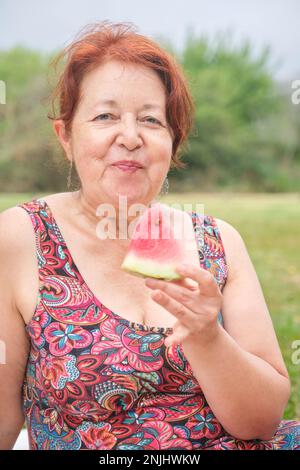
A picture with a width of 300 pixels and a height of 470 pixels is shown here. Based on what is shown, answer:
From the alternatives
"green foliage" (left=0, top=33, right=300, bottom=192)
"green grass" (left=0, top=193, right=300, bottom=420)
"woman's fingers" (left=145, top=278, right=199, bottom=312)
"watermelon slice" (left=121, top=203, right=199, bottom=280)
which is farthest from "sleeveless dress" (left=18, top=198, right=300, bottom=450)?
"green foliage" (left=0, top=33, right=300, bottom=192)

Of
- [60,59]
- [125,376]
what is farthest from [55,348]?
[60,59]

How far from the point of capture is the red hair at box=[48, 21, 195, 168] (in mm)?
2021

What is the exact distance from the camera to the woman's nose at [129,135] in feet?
6.21

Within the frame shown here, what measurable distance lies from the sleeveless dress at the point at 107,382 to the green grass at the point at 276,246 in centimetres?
123

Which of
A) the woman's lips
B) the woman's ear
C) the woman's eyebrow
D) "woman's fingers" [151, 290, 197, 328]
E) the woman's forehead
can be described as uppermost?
the woman's forehead

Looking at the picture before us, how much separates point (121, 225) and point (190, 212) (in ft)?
0.86

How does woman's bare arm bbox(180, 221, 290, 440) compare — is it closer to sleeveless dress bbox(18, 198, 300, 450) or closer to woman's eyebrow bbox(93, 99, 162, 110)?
Answer: sleeveless dress bbox(18, 198, 300, 450)

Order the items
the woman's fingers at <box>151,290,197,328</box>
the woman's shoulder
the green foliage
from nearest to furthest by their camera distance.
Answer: the woman's fingers at <box>151,290,197,328</box>, the woman's shoulder, the green foliage

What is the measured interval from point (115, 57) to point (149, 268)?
2.36 ft

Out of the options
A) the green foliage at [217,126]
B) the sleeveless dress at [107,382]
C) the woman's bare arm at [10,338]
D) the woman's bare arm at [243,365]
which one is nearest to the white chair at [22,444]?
the woman's bare arm at [10,338]

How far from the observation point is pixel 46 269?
195 cm

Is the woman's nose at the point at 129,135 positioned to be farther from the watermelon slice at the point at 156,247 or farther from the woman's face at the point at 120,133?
the watermelon slice at the point at 156,247

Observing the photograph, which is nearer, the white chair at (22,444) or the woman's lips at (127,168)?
the woman's lips at (127,168)

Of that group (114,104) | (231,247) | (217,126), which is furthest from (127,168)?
(217,126)
